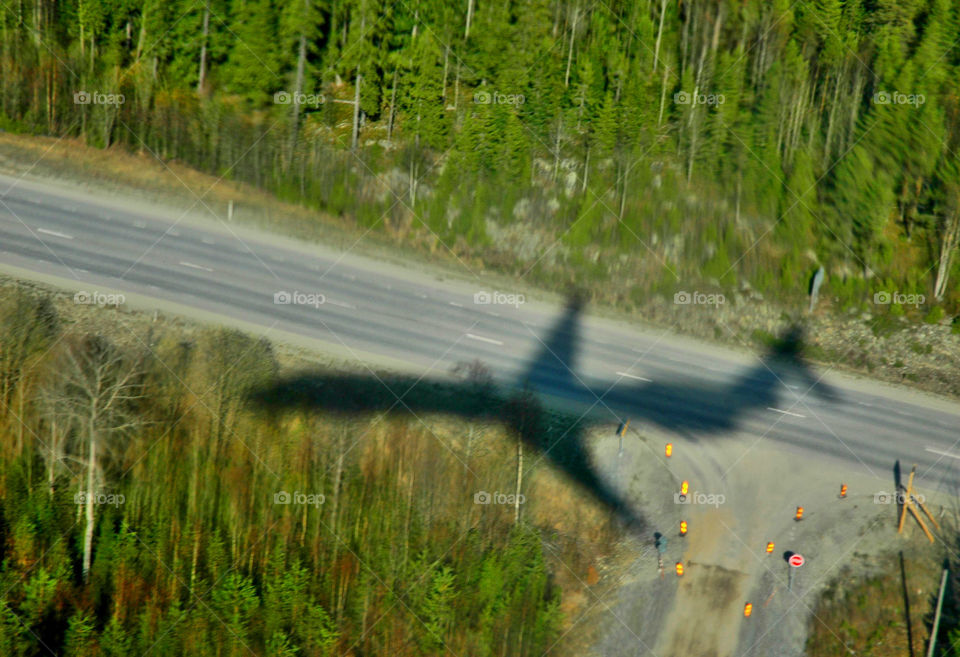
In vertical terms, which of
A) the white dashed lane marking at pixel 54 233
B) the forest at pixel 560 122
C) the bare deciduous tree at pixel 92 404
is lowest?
the bare deciduous tree at pixel 92 404

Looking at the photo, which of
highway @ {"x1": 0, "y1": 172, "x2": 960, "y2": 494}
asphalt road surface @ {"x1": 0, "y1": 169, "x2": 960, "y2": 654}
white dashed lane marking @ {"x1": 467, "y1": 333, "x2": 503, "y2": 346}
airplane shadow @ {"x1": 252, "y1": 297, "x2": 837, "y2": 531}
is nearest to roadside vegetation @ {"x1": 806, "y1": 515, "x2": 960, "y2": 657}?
asphalt road surface @ {"x1": 0, "y1": 169, "x2": 960, "y2": 654}
